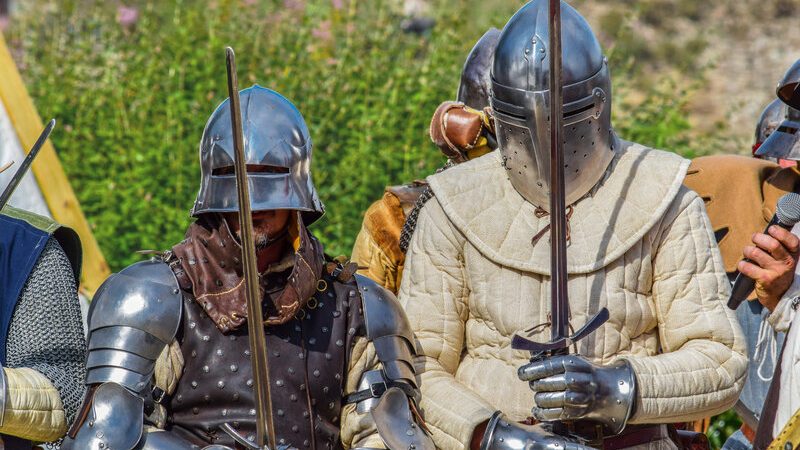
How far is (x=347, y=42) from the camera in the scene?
9.93m

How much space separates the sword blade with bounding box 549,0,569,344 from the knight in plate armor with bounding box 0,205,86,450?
58.1 inches

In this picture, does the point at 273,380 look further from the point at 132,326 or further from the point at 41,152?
the point at 41,152

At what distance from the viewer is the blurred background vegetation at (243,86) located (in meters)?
8.71

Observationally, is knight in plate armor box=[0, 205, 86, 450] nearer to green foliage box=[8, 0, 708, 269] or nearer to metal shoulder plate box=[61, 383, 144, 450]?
metal shoulder plate box=[61, 383, 144, 450]

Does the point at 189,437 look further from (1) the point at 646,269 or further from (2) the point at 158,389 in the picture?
(1) the point at 646,269

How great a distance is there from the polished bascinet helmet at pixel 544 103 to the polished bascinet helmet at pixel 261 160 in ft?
2.04

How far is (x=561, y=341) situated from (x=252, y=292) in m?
0.89

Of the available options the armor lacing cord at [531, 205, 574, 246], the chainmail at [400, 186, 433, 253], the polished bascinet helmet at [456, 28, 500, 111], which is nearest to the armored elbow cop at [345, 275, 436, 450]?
the armor lacing cord at [531, 205, 574, 246]

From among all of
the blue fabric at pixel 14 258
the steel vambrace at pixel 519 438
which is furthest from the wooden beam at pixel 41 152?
the steel vambrace at pixel 519 438

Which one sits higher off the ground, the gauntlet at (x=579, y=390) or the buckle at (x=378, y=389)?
the gauntlet at (x=579, y=390)

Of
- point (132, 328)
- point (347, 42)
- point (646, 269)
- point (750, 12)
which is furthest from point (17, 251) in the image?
point (750, 12)

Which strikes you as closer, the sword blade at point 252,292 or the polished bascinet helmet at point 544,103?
the sword blade at point 252,292

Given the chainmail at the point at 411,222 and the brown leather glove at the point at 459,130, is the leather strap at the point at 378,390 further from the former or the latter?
the brown leather glove at the point at 459,130

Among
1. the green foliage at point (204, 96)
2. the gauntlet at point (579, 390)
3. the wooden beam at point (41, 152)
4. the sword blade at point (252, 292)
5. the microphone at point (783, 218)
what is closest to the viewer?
the sword blade at point (252, 292)
